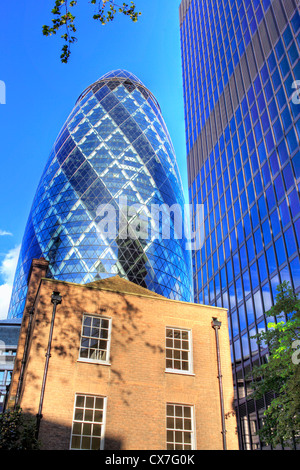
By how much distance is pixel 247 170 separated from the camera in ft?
130

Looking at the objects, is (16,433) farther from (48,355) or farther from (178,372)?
(178,372)

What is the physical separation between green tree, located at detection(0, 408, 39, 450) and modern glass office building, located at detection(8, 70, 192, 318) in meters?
53.8

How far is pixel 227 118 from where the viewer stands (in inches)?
1829

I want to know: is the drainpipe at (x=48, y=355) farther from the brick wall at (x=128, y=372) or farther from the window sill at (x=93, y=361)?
the window sill at (x=93, y=361)

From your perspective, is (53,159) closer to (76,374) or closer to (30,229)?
(30,229)

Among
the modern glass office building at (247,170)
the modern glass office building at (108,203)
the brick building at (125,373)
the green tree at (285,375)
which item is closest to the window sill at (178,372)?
the brick building at (125,373)

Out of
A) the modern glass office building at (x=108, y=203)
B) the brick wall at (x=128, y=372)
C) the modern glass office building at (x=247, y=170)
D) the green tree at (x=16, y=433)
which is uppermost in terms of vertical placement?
the modern glass office building at (x=108, y=203)

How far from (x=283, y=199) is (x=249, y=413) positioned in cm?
1673

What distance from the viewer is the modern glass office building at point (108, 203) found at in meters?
72.4

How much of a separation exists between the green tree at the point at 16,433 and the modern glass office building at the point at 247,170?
55.7ft

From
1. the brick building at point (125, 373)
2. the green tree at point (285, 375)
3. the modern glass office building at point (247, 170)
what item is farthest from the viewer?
the modern glass office building at point (247, 170)

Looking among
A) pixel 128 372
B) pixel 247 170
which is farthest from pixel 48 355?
pixel 247 170

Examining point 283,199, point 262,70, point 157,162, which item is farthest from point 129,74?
point 283,199

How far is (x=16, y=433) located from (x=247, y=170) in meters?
31.4
